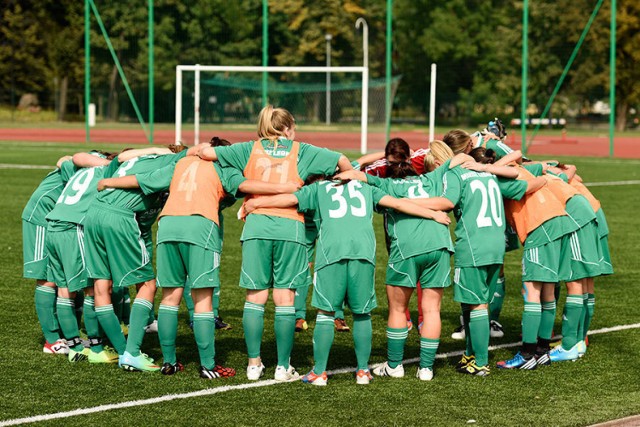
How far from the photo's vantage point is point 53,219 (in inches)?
307

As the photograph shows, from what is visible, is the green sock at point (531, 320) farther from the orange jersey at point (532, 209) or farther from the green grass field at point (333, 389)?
the orange jersey at point (532, 209)

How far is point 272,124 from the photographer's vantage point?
723 centimetres

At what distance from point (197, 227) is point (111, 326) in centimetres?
118

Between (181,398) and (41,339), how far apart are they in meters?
2.42

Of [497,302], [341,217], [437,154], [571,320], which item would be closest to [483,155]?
[437,154]

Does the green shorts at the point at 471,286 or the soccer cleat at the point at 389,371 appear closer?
the green shorts at the point at 471,286

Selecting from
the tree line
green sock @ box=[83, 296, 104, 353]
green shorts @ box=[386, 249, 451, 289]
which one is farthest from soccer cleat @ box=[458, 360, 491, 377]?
the tree line

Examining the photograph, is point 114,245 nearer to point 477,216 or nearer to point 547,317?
point 477,216

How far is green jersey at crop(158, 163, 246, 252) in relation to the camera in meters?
7.09

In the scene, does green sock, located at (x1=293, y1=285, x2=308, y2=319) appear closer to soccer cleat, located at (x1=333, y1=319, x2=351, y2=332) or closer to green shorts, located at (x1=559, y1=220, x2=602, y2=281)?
soccer cleat, located at (x1=333, y1=319, x2=351, y2=332)

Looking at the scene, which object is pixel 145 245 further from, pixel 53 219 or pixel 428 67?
pixel 428 67

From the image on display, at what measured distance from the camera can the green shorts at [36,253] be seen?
27.2ft

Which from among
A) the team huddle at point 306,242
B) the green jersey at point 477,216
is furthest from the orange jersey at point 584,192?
the green jersey at point 477,216

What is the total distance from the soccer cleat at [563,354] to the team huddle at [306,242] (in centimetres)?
1
